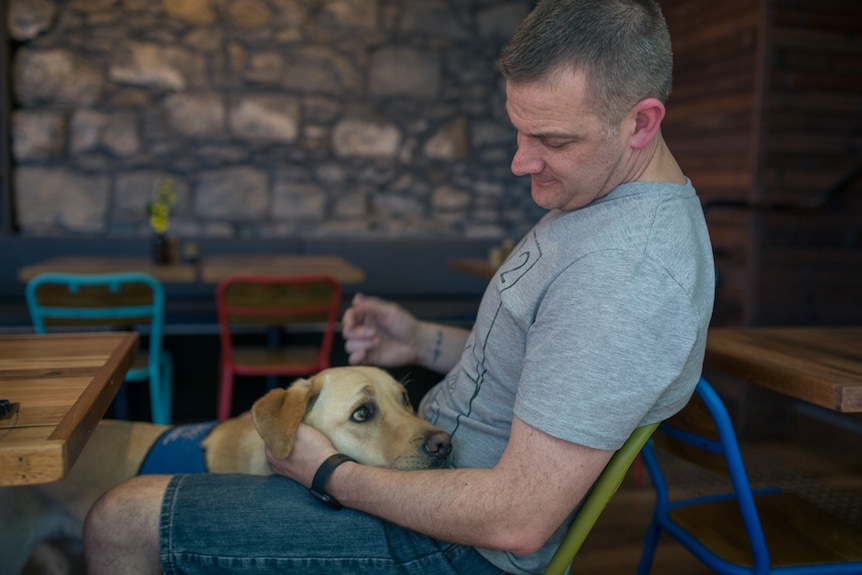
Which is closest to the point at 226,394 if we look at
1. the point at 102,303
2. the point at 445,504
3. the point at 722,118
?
the point at 102,303

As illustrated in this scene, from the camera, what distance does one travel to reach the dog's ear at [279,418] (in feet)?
4.36

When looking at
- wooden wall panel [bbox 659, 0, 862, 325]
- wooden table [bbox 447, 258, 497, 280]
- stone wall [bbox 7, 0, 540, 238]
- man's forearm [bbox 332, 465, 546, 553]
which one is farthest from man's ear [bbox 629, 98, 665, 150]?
stone wall [bbox 7, 0, 540, 238]

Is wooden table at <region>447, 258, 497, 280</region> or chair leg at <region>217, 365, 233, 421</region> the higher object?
wooden table at <region>447, 258, 497, 280</region>

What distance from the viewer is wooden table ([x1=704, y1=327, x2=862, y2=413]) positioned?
1.34 meters

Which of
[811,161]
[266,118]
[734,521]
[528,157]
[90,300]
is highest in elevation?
[266,118]

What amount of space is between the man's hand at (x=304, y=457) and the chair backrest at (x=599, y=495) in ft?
1.37

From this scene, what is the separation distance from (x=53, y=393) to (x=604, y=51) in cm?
97

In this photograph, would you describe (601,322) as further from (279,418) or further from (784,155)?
(784,155)

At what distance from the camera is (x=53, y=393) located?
3.84 feet

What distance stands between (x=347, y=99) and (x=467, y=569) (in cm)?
465

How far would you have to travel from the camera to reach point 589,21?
3.60 feet

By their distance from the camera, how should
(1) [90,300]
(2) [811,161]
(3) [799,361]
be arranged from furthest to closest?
(2) [811,161], (1) [90,300], (3) [799,361]

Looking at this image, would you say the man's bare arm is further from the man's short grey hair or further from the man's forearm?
the man's short grey hair

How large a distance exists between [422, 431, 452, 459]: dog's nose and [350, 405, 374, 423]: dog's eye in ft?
0.64
